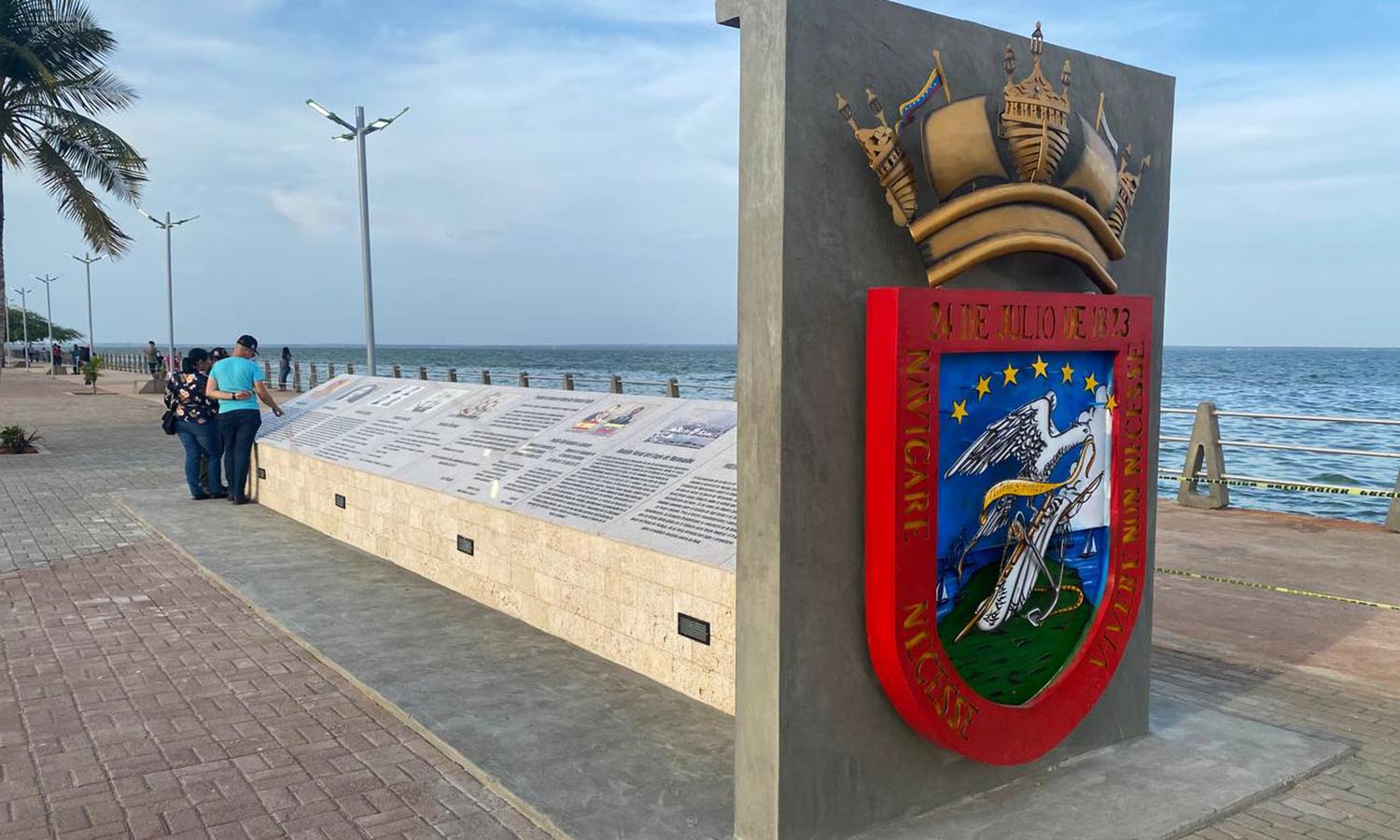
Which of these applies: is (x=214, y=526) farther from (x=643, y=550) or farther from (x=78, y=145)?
(x=78, y=145)

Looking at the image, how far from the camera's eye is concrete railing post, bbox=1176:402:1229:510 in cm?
1126

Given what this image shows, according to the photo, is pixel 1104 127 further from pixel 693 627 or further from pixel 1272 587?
pixel 1272 587

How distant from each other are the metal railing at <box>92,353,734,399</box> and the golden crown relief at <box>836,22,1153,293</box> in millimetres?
9068

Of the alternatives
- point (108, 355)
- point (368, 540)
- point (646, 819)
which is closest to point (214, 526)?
point (368, 540)

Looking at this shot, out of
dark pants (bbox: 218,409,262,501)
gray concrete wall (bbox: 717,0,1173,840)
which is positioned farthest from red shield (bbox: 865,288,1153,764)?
dark pants (bbox: 218,409,262,501)

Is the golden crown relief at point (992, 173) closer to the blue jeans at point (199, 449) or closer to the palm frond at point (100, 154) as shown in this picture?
the blue jeans at point (199, 449)

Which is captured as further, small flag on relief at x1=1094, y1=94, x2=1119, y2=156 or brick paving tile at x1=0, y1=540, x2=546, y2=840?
small flag on relief at x1=1094, y1=94, x2=1119, y2=156

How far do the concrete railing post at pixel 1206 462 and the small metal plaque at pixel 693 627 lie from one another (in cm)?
834

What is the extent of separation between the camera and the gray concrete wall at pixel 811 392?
337cm

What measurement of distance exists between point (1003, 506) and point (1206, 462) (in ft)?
28.7

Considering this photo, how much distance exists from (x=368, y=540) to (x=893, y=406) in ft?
20.1

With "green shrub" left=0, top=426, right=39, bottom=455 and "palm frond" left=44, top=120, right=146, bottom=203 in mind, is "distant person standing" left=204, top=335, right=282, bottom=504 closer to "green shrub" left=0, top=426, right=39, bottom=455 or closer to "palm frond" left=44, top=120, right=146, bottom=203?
"green shrub" left=0, top=426, right=39, bottom=455

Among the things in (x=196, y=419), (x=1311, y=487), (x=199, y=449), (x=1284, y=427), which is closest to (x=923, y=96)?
(x=1311, y=487)

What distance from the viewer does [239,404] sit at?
10430 mm
